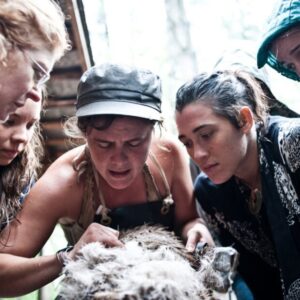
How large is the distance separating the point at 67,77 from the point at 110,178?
116 centimetres

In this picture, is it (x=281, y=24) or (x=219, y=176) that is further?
(x=219, y=176)

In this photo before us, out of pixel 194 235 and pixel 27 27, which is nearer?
pixel 27 27

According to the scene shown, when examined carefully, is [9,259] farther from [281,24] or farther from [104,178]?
[281,24]

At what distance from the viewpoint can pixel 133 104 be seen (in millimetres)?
1291

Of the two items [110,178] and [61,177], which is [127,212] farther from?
[61,177]

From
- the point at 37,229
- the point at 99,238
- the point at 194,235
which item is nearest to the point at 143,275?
the point at 99,238

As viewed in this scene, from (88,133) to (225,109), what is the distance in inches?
21.0

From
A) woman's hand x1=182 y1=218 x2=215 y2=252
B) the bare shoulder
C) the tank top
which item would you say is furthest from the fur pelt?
the bare shoulder

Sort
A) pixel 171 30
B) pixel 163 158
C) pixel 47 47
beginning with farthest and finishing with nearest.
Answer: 1. pixel 171 30
2. pixel 163 158
3. pixel 47 47

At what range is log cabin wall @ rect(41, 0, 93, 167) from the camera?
1959mm

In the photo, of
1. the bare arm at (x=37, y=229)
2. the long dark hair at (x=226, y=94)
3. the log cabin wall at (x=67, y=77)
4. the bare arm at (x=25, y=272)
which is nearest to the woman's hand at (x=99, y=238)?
the bare arm at (x=37, y=229)

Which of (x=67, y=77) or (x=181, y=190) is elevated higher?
(x=67, y=77)

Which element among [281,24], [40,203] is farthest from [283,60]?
[40,203]

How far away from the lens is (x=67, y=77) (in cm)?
232
